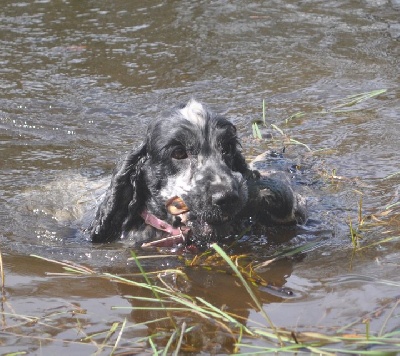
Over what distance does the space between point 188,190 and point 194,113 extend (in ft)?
1.63

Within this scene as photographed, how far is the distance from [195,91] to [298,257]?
4.01 metres

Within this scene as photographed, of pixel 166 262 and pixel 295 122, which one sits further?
pixel 295 122

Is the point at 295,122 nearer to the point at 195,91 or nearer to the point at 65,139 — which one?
the point at 195,91

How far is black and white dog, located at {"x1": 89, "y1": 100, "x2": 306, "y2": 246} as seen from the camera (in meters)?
4.88

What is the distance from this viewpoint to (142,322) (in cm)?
370

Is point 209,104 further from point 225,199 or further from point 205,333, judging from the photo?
point 205,333

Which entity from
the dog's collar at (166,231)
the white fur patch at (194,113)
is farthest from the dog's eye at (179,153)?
the dog's collar at (166,231)

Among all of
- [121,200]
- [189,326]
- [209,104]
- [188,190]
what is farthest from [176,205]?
[209,104]

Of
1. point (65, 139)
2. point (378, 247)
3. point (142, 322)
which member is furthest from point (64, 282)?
point (65, 139)

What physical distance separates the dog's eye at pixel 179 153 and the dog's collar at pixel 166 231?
17.4 inches

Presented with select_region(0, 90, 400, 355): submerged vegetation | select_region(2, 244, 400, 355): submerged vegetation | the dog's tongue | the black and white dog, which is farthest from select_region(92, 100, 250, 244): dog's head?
select_region(2, 244, 400, 355): submerged vegetation

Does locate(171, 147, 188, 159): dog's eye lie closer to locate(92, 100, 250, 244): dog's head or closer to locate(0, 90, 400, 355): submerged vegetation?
locate(92, 100, 250, 244): dog's head

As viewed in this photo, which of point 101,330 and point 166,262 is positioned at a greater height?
point 101,330

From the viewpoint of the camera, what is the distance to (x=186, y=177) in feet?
16.5
